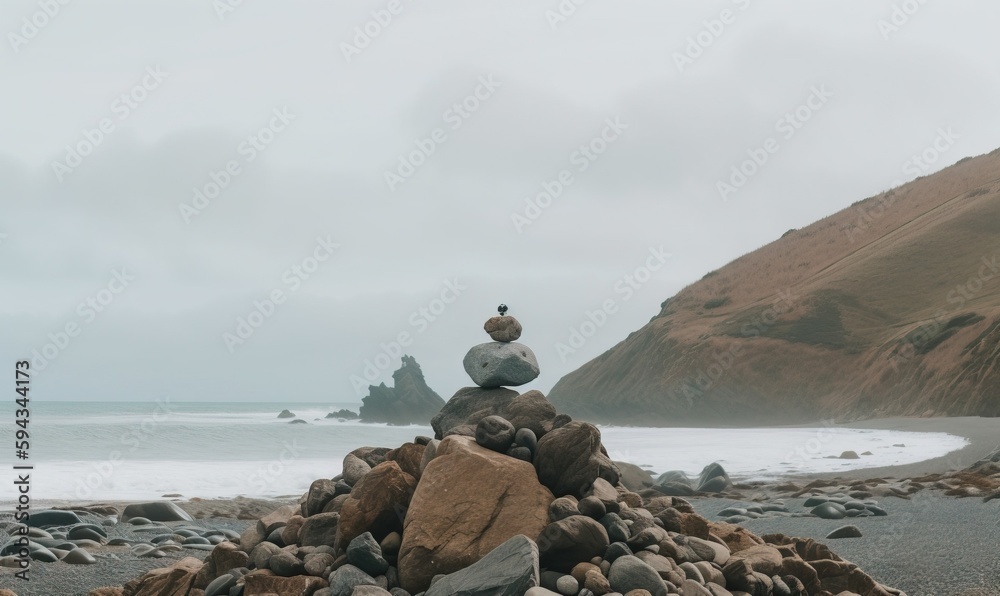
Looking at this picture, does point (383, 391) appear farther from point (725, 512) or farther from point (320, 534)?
point (320, 534)

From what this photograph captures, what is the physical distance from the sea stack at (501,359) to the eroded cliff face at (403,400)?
58790mm

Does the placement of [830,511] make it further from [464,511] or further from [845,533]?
[464,511]

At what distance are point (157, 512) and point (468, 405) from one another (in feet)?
38.9

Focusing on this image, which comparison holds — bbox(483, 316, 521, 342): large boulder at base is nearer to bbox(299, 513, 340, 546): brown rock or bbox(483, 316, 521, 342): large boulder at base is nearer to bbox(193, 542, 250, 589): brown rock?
bbox(299, 513, 340, 546): brown rock

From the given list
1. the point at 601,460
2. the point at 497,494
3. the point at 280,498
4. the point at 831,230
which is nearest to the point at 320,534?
the point at 497,494

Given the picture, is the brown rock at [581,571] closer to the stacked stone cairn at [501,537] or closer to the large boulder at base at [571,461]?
the stacked stone cairn at [501,537]

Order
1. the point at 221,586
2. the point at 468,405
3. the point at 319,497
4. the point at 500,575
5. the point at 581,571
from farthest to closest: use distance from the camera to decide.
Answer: the point at 468,405 → the point at 319,497 → the point at 221,586 → the point at 581,571 → the point at 500,575

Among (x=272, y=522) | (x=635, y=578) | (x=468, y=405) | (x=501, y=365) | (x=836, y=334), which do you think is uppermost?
(x=836, y=334)

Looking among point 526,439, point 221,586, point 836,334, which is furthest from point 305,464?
point 836,334

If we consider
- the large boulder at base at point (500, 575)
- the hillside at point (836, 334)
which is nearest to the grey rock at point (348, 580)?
the large boulder at base at point (500, 575)

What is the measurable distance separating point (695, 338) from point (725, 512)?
5199cm

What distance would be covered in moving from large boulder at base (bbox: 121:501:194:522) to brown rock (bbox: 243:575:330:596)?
37.2 ft

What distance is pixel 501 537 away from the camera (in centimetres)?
829

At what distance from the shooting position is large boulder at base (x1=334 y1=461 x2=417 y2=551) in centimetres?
870
